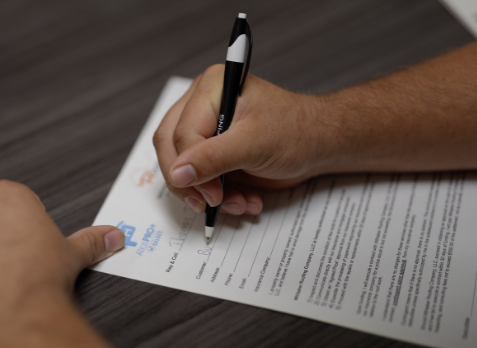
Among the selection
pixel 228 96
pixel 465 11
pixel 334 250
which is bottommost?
pixel 334 250

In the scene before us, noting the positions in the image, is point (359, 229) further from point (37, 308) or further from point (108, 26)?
point (108, 26)

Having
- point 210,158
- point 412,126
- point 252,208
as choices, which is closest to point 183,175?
point 210,158

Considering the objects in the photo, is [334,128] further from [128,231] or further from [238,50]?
[128,231]

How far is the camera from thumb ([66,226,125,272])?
1.80 feet

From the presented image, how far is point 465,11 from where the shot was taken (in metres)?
0.89

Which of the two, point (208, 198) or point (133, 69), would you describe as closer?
point (208, 198)

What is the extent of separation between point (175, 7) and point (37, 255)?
698 millimetres

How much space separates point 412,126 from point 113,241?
0.51 meters

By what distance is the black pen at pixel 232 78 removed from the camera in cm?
56

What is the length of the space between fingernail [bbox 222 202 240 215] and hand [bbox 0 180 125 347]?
16 cm

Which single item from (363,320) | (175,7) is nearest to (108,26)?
(175,7)

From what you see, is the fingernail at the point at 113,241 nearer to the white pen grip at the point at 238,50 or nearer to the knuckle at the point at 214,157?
the knuckle at the point at 214,157

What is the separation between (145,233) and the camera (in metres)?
0.62

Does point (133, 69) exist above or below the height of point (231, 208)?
above
